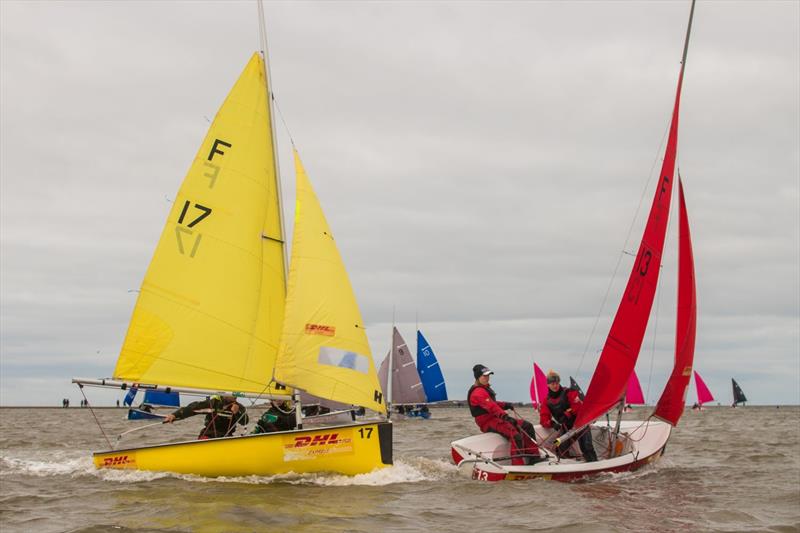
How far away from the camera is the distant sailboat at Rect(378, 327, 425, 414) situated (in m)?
54.1

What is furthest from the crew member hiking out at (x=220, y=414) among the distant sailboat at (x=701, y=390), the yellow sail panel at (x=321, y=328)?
the distant sailboat at (x=701, y=390)

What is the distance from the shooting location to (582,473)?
679 inches

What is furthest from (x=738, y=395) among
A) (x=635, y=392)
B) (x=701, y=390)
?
(x=635, y=392)

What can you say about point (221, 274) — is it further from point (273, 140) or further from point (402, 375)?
point (402, 375)

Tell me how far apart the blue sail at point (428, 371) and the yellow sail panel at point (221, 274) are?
130ft

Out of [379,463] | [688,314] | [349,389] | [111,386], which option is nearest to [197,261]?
[111,386]

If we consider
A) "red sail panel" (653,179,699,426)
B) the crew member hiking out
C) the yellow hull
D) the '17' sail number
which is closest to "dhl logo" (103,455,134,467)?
the yellow hull

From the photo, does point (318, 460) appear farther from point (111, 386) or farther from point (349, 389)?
point (111, 386)

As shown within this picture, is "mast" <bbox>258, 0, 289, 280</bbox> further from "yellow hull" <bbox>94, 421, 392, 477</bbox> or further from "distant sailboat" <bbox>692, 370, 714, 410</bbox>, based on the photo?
"distant sailboat" <bbox>692, 370, 714, 410</bbox>

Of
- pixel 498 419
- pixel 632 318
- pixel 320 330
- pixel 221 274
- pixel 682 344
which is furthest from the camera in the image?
pixel 682 344

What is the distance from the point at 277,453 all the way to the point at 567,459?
6242mm

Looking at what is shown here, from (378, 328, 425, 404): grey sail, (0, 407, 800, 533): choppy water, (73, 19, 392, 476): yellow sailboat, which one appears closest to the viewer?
(0, 407, 800, 533): choppy water

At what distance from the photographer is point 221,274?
17.9 metres

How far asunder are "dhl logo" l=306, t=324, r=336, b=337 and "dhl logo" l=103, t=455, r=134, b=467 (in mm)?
4138
